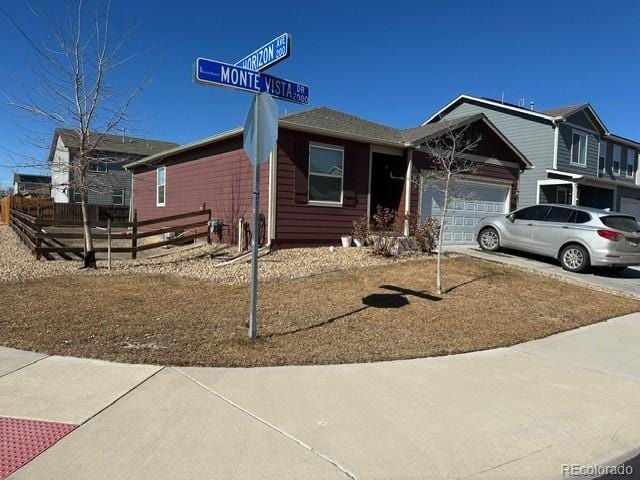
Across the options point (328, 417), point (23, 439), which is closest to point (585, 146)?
point (328, 417)

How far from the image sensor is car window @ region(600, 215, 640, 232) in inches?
455

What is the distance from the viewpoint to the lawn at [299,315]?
561 cm

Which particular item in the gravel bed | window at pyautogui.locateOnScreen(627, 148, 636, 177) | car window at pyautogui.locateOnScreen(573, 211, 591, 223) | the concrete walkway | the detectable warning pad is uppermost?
window at pyautogui.locateOnScreen(627, 148, 636, 177)

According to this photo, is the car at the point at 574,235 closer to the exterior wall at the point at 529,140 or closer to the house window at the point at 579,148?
the exterior wall at the point at 529,140

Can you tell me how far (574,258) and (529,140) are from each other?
574 inches

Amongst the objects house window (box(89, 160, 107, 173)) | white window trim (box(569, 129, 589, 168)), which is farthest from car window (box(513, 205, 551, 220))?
white window trim (box(569, 129, 589, 168))

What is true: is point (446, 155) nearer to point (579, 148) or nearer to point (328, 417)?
point (328, 417)

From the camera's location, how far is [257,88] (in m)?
5.55

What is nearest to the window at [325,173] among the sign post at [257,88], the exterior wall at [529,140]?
the sign post at [257,88]

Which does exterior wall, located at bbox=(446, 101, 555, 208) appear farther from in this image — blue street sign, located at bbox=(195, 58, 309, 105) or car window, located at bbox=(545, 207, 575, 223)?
blue street sign, located at bbox=(195, 58, 309, 105)

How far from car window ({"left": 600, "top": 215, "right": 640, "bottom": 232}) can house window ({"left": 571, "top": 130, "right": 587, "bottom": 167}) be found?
1438 cm

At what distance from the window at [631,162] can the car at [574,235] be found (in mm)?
20954

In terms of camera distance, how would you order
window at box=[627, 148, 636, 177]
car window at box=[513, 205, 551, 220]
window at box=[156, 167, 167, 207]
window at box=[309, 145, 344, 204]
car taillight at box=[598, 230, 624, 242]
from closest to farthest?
car taillight at box=[598, 230, 624, 242]
car window at box=[513, 205, 551, 220]
window at box=[309, 145, 344, 204]
window at box=[156, 167, 167, 207]
window at box=[627, 148, 636, 177]

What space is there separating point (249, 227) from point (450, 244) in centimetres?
668
